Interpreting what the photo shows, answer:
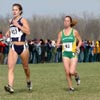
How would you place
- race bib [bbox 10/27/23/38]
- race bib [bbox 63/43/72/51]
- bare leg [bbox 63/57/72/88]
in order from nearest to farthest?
1. race bib [bbox 10/27/23/38]
2. bare leg [bbox 63/57/72/88]
3. race bib [bbox 63/43/72/51]

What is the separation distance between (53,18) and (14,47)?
298 ft

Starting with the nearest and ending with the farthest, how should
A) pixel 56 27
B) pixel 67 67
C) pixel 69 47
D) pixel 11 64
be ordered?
1. pixel 11 64
2. pixel 67 67
3. pixel 69 47
4. pixel 56 27

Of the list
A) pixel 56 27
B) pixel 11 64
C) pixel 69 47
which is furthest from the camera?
pixel 56 27

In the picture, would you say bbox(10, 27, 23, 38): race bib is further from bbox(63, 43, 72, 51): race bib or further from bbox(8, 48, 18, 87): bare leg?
bbox(63, 43, 72, 51): race bib

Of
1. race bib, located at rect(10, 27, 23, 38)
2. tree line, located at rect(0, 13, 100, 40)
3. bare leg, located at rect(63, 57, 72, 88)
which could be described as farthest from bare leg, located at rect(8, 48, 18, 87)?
tree line, located at rect(0, 13, 100, 40)

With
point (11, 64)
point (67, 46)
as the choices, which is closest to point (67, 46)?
point (67, 46)

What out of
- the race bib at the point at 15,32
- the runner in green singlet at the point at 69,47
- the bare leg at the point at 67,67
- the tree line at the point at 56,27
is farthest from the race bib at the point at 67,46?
the tree line at the point at 56,27

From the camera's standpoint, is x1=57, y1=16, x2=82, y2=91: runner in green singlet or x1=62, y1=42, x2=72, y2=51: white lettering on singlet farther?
x1=62, y1=42, x2=72, y2=51: white lettering on singlet

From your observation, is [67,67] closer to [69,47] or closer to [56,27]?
[69,47]

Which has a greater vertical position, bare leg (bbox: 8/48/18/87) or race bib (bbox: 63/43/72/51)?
race bib (bbox: 63/43/72/51)

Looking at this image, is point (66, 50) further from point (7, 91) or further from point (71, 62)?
point (7, 91)

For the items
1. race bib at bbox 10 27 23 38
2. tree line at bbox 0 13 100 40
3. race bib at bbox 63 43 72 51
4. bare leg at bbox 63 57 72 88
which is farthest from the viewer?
tree line at bbox 0 13 100 40

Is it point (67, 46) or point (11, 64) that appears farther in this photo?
point (67, 46)

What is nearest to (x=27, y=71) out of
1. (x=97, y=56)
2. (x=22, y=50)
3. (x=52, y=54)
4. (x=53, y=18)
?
(x=22, y=50)
